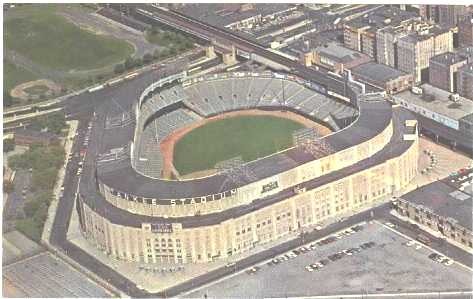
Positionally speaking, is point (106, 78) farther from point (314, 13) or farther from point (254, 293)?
point (254, 293)

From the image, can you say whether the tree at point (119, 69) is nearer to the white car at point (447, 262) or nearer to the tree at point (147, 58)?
the tree at point (147, 58)

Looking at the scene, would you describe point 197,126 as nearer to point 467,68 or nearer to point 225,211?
point 225,211

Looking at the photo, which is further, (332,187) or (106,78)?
(106,78)

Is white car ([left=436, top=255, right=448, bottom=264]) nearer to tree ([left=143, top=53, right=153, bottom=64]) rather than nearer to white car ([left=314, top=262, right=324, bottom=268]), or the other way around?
white car ([left=314, top=262, right=324, bottom=268])

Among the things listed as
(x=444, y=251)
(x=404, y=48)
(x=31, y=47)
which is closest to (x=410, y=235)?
(x=444, y=251)

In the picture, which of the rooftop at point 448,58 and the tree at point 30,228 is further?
the rooftop at point 448,58

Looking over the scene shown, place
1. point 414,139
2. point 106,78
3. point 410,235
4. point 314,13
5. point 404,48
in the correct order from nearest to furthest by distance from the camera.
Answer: point 410,235
point 414,139
point 404,48
point 106,78
point 314,13

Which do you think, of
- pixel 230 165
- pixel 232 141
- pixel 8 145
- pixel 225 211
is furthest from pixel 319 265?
pixel 8 145

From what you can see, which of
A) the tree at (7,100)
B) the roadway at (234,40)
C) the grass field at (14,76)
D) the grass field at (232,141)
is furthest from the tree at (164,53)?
the grass field at (232,141)
